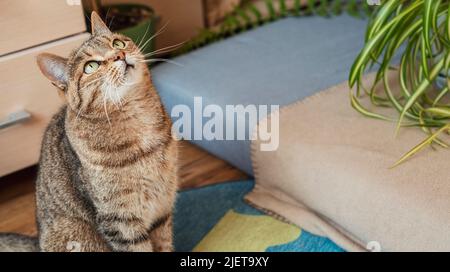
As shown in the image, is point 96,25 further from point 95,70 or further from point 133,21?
point 133,21

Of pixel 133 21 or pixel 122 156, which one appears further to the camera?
pixel 133 21

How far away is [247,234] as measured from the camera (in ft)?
3.90

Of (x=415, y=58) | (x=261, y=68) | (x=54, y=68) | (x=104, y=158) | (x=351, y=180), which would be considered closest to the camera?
(x=54, y=68)

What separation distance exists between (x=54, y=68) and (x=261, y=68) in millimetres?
729

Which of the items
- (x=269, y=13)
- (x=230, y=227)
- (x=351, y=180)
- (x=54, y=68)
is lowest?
(x=230, y=227)

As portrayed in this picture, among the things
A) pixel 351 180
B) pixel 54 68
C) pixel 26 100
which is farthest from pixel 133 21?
pixel 351 180

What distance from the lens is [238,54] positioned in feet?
4.92

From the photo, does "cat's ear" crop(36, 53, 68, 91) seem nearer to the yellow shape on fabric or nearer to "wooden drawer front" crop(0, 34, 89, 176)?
"wooden drawer front" crop(0, 34, 89, 176)

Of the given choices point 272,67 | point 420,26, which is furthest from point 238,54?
point 420,26

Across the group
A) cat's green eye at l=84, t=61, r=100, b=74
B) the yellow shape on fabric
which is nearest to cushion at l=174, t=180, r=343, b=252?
the yellow shape on fabric

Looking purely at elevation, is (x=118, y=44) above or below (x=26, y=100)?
above

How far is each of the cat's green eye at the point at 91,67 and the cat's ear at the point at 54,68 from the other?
3 centimetres

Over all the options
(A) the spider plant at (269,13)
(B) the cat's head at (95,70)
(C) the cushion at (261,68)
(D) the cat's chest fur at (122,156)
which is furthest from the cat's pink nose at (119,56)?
(A) the spider plant at (269,13)

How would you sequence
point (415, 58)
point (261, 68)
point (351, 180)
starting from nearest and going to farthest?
point (351, 180), point (415, 58), point (261, 68)
